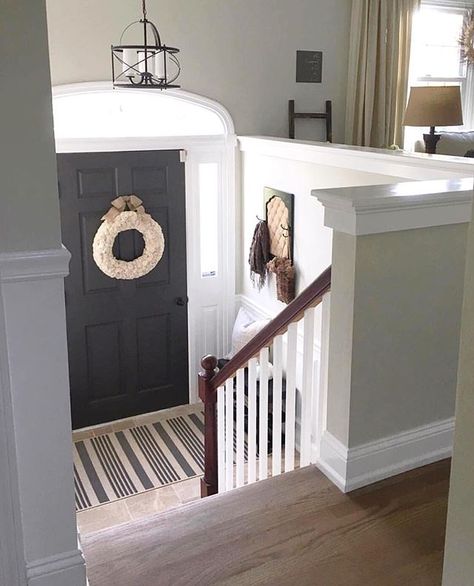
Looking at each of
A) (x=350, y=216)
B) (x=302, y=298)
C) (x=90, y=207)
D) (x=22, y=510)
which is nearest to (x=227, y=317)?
(x=90, y=207)

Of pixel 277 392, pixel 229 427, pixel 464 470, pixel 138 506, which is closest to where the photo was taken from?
pixel 464 470

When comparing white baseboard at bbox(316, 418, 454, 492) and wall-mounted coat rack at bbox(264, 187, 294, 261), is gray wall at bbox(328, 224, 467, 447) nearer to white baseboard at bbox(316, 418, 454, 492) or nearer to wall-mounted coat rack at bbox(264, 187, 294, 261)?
white baseboard at bbox(316, 418, 454, 492)

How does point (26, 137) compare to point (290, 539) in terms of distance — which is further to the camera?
point (290, 539)

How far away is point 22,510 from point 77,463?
348 cm

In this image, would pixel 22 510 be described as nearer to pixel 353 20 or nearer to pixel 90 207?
pixel 90 207

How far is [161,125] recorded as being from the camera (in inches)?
221

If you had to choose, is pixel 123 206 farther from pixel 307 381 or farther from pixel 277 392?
pixel 307 381

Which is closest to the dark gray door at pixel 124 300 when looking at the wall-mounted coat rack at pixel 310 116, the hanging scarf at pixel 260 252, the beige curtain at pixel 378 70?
the hanging scarf at pixel 260 252

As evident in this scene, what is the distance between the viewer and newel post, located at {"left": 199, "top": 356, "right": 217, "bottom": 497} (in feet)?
10.7

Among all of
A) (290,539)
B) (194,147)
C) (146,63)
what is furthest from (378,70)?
(290,539)

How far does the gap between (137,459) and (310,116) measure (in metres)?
3.20

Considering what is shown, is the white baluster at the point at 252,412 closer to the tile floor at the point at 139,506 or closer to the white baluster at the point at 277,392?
the white baluster at the point at 277,392

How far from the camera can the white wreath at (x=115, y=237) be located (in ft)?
17.1

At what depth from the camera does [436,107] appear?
183 inches
